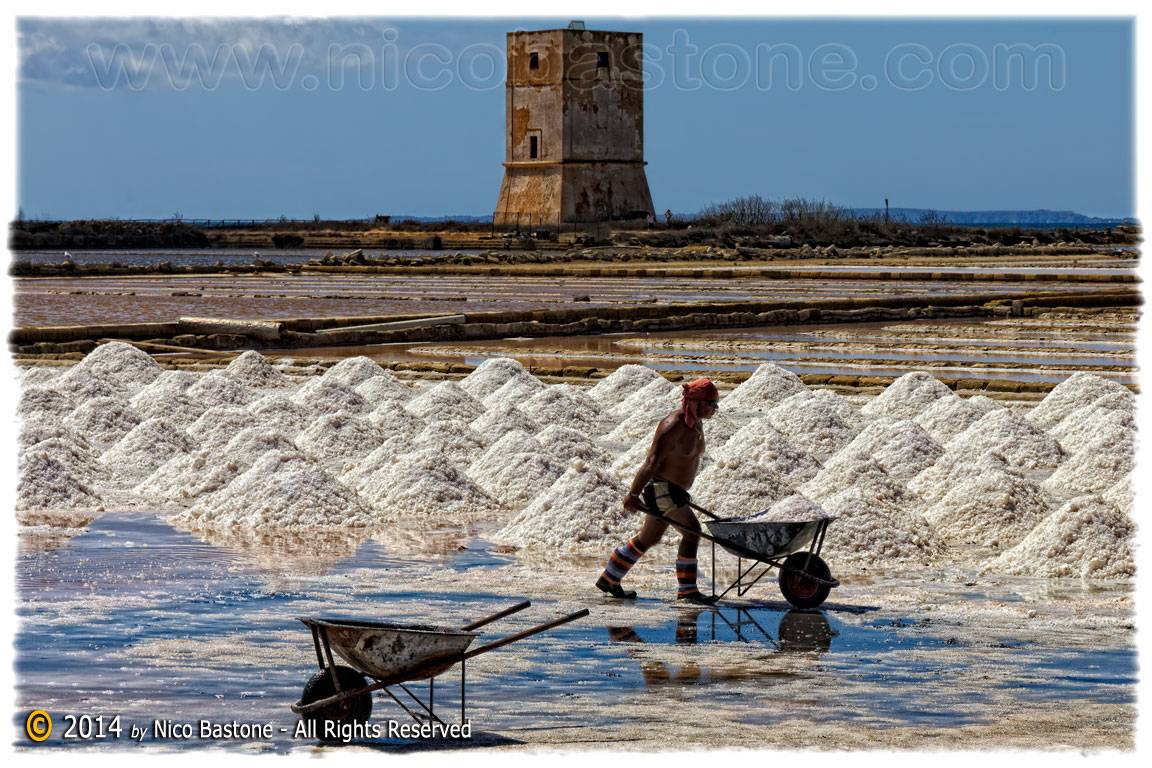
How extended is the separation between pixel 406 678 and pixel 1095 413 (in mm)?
6347

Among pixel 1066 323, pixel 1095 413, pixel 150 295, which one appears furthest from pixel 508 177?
pixel 1095 413

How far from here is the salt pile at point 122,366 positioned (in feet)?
39.8

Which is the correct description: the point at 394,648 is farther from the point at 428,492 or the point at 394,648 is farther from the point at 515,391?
the point at 515,391

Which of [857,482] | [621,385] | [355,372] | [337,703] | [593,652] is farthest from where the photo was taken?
[355,372]

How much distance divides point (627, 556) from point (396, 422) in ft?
13.7

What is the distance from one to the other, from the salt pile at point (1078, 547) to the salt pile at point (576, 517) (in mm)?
1457

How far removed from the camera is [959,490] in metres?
7.71

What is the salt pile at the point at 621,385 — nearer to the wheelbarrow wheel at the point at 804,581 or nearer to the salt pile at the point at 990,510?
the salt pile at the point at 990,510

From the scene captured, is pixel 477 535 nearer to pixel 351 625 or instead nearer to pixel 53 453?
pixel 53 453

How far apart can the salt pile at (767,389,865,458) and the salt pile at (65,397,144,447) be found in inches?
139

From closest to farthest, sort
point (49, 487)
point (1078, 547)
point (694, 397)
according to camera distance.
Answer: point (694, 397)
point (1078, 547)
point (49, 487)

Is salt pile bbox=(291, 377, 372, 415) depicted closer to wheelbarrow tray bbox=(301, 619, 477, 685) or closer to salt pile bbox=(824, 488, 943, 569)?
salt pile bbox=(824, 488, 943, 569)

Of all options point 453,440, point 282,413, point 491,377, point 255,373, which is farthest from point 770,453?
point 255,373

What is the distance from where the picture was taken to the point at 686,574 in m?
5.99
